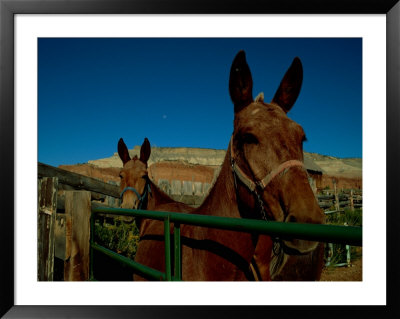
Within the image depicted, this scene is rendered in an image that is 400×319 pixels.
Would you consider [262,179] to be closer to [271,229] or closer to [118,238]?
[271,229]

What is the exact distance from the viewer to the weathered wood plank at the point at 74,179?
310 centimetres

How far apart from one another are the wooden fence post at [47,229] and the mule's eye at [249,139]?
206cm

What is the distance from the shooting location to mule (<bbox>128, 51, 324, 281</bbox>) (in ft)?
4.32

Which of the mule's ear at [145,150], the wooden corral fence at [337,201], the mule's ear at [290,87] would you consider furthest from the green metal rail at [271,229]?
the wooden corral fence at [337,201]

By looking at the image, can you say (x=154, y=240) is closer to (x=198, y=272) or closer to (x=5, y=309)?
(x=198, y=272)

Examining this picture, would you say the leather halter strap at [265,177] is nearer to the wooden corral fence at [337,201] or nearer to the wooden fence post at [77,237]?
the wooden fence post at [77,237]

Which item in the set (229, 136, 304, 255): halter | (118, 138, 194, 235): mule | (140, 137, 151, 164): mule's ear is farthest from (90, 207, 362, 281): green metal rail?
(140, 137, 151, 164): mule's ear

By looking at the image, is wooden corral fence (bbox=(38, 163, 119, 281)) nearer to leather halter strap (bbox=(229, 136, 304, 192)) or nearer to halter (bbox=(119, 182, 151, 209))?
halter (bbox=(119, 182, 151, 209))

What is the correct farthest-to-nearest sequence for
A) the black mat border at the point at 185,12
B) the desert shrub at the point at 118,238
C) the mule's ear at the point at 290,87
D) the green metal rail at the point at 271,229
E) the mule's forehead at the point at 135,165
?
the desert shrub at the point at 118,238 < the mule's forehead at the point at 135,165 < the mule's ear at the point at 290,87 < the black mat border at the point at 185,12 < the green metal rail at the point at 271,229

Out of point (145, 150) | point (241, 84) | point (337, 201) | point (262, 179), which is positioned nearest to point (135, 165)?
point (145, 150)

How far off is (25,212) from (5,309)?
66 centimetres

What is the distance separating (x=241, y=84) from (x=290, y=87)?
370 millimetres

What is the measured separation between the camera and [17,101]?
1.98 metres

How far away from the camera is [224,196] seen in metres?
1.86
